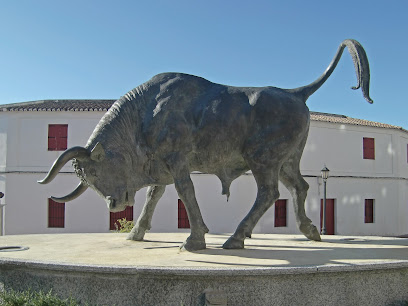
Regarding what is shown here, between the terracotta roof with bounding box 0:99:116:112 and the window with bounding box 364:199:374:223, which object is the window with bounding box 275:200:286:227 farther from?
the terracotta roof with bounding box 0:99:116:112

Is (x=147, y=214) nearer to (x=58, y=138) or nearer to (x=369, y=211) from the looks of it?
(x=58, y=138)

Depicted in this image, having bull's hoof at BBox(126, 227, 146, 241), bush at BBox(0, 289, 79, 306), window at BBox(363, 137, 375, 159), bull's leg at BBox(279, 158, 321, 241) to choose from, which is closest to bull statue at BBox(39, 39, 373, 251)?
bull's leg at BBox(279, 158, 321, 241)

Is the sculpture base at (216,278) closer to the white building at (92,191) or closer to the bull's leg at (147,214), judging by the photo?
the bull's leg at (147,214)

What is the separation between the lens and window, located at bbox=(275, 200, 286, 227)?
17605mm

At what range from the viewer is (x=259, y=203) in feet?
17.1

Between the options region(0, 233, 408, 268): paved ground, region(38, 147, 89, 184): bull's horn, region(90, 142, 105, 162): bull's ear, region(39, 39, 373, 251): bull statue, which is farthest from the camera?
region(39, 39, 373, 251): bull statue

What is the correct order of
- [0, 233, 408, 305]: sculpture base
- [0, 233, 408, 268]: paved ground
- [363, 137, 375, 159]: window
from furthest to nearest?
[363, 137, 375, 159]: window < [0, 233, 408, 268]: paved ground < [0, 233, 408, 305]: sculpture base

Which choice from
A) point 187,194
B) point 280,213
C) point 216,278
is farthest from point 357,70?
point 280,213

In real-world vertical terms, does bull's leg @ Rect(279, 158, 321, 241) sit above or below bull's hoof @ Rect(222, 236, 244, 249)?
above

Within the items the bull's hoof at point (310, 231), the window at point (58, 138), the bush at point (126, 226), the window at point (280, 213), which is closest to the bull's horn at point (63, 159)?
the bull's hoof at point (310, 231)

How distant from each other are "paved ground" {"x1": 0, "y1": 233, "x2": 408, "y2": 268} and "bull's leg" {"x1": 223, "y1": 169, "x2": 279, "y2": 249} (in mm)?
145

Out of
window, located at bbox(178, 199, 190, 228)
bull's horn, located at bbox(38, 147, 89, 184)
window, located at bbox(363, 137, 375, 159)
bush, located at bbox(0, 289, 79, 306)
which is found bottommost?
window, located at bbox(178, 199, 190, 228)

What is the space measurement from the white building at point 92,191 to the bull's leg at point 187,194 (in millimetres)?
11592

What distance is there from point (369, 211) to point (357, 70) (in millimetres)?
15824
